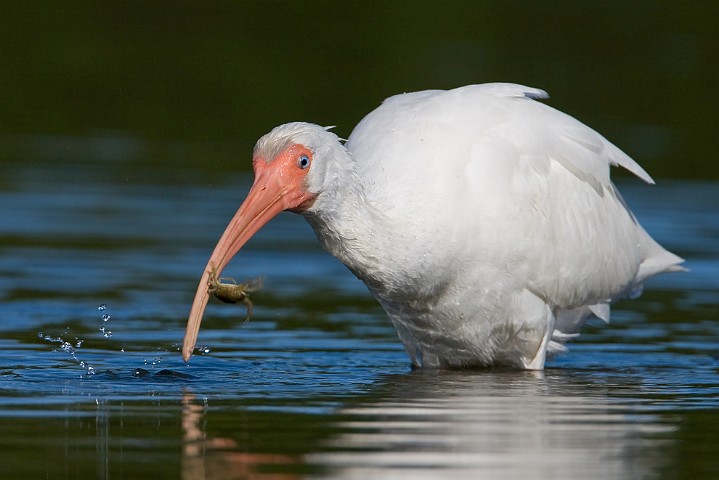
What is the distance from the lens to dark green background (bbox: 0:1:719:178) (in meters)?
23.1

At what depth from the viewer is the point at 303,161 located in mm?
9891

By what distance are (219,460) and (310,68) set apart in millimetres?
18938

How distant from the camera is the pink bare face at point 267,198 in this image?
32.4 ft

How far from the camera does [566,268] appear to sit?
38.8 feet

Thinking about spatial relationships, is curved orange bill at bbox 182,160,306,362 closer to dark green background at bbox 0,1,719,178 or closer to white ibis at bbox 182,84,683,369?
white ibis at bbox 182,84,683,369

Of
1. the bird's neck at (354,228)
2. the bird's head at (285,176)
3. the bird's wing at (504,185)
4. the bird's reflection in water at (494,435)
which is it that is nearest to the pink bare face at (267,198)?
the bird's head at (285,176)

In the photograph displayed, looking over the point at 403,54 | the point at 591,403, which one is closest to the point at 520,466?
the point at 591,403

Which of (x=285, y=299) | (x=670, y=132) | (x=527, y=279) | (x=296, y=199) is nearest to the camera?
(x=296, y=199)

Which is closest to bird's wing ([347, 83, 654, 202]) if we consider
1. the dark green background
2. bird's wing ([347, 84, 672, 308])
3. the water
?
bird's wing ([347, 84, 672, 308])

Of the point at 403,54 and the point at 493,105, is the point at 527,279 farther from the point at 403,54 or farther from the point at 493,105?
the point at 403,54

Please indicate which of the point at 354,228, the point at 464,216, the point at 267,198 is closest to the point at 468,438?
the point at 354,228

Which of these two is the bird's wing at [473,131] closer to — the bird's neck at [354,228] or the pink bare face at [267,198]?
the bird's neck at [354,228]

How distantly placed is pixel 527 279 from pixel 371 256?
5.18 feet

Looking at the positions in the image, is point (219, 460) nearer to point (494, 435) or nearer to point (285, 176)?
point (494, 435)
